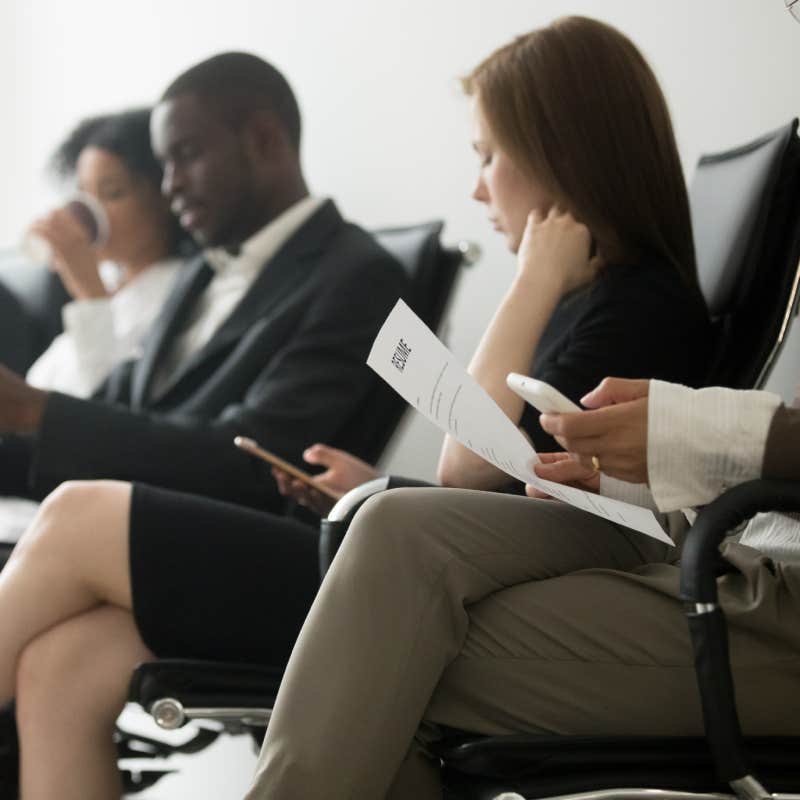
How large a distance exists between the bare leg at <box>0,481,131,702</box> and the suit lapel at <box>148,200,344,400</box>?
2.10ft

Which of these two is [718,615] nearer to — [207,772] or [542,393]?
[542,393]

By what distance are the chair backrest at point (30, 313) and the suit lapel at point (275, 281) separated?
0.73m

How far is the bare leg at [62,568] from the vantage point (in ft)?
4.74

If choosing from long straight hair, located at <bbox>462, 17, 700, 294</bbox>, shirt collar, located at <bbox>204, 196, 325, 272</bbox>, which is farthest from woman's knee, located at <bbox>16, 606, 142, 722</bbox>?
shirt collar, located at <bbox>204, 196, 325, 272</bbox>

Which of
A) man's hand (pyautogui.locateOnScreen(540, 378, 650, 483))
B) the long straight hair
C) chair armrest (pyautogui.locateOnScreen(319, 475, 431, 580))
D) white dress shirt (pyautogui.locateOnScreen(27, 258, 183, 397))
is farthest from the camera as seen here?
white dress shirt (pyautogui.locateOnScreen(27, 258, 183, 397))

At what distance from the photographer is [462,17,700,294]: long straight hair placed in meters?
1.58

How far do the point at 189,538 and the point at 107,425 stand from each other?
1.52ft

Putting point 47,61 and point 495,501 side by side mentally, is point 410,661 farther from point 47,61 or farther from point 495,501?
point 47,61

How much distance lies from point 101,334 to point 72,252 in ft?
0.66

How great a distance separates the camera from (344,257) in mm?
2047

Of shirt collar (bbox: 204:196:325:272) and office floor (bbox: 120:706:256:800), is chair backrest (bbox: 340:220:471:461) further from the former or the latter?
office floor (bbox: 120:706:256:800)

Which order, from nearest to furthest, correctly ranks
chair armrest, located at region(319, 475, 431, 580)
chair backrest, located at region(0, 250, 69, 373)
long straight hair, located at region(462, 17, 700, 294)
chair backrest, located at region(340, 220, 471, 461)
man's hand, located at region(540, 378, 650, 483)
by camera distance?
man's hand, located at region(540, 378, 650, 483) → chair armrest, located at region(319, 475, 431, 580) → long straight hair, located at region(462, 17, 700, 294) → chair backrest, located at region(340, 220, 471, 461) → chair backrest, located at region(0, 250, 69, 373)

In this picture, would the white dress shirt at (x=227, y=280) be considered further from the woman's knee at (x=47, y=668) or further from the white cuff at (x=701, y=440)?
the white cuff at (x=701, y=440)

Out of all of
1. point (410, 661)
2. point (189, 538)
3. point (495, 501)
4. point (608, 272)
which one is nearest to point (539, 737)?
point (410, 661)
